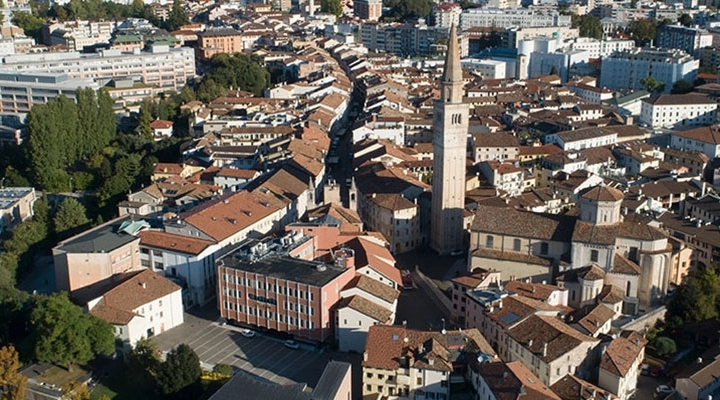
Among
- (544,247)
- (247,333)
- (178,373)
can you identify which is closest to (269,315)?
(247,333)

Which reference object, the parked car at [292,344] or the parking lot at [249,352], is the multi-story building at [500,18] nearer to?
the parking lot at [249,352]

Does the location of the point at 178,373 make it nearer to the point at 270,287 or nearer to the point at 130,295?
the point at 270,287

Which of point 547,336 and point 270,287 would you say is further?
point 270,287

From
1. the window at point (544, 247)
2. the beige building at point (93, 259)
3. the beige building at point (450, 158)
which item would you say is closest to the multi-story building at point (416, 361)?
the window at point (544, 247)

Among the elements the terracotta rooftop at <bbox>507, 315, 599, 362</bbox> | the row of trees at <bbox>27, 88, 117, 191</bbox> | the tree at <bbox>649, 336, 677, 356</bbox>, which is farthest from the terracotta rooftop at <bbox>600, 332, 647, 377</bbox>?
the row of trees at <bbox>27, 88, 117, 191</bbox>

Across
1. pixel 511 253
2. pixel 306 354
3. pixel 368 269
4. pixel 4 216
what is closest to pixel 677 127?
pixel 511 253

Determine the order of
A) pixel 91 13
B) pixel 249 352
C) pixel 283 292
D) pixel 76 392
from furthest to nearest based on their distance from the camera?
pixel 91 13, pixel 283 292, pixel 249 352, pixel 76 392
